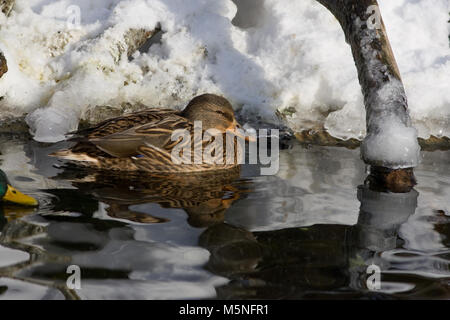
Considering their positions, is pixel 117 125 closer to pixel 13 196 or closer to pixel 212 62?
pixel 13 196

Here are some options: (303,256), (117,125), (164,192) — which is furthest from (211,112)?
(303,256)

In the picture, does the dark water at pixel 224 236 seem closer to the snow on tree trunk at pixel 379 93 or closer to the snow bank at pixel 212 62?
the snow on tree trunk at pixel 379 93

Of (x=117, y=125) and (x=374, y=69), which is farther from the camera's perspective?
(x=117, y=125)

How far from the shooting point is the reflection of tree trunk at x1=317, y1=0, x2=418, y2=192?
17.2ft

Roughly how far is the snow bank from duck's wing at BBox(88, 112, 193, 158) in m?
1.07

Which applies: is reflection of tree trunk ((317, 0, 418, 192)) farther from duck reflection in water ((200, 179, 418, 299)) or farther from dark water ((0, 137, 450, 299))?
duck reflection in water ((200, 179, 418, 299))

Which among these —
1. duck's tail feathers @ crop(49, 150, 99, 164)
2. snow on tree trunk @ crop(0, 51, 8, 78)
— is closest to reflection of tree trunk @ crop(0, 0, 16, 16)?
snow on tree trunk @ crop(0, 51, 8, 78)

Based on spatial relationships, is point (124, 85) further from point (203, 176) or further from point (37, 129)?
point (203, 176)

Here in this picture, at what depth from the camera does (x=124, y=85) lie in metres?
7.16

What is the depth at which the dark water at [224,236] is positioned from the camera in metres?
3.44

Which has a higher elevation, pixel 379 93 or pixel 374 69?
pixel 374 69

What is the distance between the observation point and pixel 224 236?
411cm

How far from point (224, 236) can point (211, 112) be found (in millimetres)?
2133
